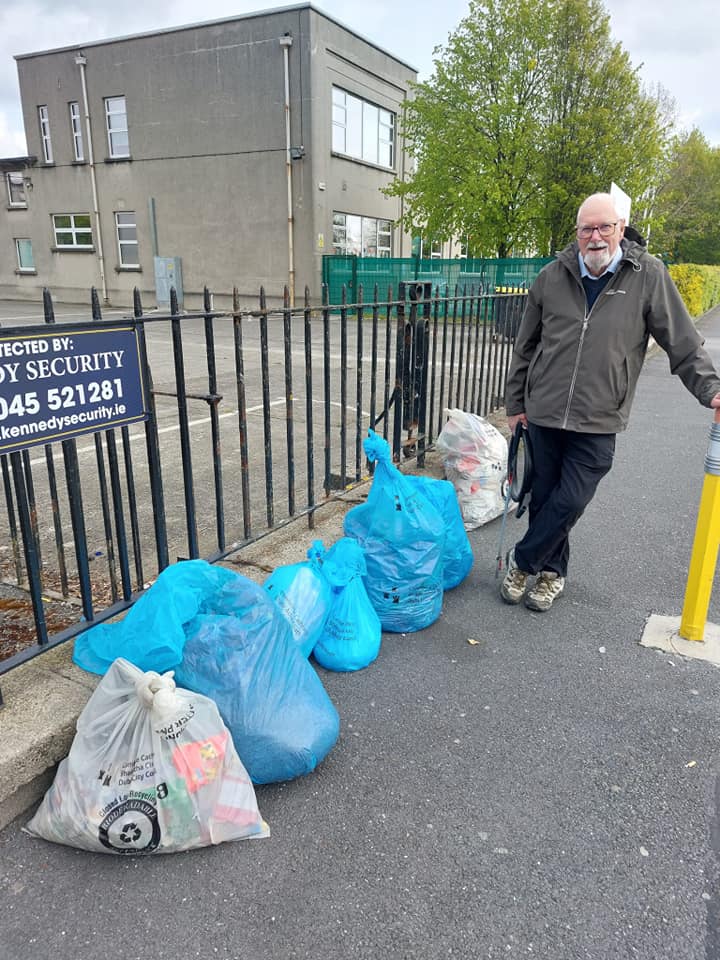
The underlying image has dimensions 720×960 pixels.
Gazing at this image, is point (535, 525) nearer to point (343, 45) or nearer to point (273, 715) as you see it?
point (273, 715)

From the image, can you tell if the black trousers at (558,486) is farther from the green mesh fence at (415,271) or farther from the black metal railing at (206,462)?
the green mesh fence at (415,271)

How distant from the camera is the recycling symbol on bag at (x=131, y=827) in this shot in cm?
186

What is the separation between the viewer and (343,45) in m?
19.4

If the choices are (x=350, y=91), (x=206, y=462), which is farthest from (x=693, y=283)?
(x=206, y=462)

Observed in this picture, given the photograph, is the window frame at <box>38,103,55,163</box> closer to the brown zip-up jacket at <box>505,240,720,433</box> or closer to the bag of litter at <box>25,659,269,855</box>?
the brown zip-up jacket at <box>505,240,720,433</box>

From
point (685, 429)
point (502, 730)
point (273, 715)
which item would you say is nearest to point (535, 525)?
point (502, 730)

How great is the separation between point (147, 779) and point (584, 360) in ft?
8.04

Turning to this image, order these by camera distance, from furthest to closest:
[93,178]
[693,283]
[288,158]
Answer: [93,178], [693,283], [288,158]

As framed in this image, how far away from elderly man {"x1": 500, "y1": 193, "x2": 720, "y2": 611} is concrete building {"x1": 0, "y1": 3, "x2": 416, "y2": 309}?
16.8 m

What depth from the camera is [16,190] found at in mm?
24922

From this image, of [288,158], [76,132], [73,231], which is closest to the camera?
[288,158]

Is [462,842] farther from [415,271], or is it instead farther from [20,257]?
[20,257]

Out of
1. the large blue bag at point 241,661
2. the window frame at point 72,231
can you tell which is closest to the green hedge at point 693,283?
the large blue bag at point 241,661

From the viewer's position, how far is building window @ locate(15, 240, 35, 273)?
2536 cm
